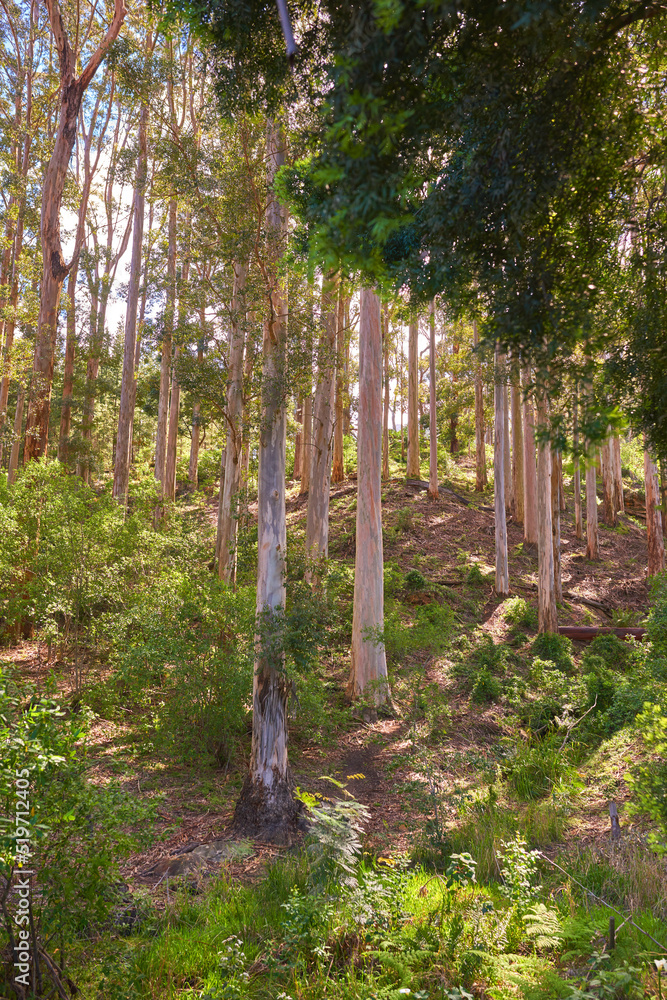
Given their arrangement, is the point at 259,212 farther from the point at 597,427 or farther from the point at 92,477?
the point at 92,477

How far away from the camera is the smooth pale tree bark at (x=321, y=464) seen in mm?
10789

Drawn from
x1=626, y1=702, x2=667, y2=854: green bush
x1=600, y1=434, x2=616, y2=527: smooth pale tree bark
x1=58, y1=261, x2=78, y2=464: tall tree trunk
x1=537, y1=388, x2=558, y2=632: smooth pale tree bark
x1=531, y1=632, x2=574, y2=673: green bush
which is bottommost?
x1=531, y1=632, x2=574, y2=673: green bush

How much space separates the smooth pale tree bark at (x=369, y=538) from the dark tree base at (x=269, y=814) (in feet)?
12.3

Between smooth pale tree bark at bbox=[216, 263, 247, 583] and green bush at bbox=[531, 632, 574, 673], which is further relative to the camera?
green bush at bbox=[531, 632, 574, 673]

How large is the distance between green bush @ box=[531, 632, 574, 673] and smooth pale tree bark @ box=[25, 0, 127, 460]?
1103 centimetres

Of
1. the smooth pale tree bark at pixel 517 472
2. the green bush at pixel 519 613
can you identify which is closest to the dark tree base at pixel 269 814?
the green bush at pixel 519 613

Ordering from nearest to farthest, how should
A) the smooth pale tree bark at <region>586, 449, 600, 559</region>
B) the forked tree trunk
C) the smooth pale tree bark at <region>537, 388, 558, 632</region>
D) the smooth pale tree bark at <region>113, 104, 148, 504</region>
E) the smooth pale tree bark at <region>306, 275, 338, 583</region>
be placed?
Result: the smooth pale tree bark at <region>306, 275, 338, 583</region>, the smooth pale tree bark at <region>537, 388, 558, 632</region>, the smooth pale tree bark at <region>113, 104, 148, 504</region>, the smooth pale tree bark at <region>586, 449, 600, 559</region>, the forked tree trunk

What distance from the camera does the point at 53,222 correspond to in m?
12.0

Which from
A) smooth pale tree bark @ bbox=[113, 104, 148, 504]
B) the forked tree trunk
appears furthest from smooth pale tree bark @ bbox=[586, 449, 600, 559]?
smooth pale tree bark @ bbox=[113, 104, 148, 504]

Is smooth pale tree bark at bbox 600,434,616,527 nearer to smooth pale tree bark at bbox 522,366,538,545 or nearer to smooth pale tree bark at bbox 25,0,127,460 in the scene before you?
smooth pale tree bark at bbox 522,366,538,545

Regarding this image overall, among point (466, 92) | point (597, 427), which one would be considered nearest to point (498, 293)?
point (597, 427)

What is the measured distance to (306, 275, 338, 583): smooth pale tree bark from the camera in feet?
35.4

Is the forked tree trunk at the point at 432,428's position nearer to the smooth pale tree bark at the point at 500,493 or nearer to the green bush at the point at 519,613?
the smooth pale tree bark at the point at 500,493

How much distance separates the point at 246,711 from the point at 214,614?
4.29ft
